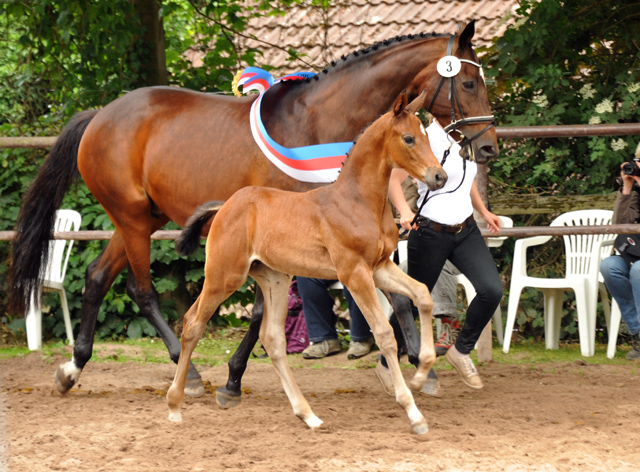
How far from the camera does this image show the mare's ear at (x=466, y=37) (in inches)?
150

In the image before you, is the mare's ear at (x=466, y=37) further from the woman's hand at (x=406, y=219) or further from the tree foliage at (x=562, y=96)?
the tree foliage at (x=562, y=96)

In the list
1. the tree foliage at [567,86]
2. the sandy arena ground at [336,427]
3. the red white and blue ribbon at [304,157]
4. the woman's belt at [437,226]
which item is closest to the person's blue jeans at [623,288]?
the sandy arena ground at [336,427]

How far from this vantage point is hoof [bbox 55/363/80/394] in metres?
4.39

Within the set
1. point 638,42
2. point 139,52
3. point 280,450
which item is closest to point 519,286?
point 638,42

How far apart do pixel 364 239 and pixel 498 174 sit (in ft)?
12.2

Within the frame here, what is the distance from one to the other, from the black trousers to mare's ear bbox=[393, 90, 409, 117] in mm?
833

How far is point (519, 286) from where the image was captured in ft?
19.1

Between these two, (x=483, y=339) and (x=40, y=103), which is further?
(x=40, y=103)

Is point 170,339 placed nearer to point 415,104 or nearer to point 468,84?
point 415,104

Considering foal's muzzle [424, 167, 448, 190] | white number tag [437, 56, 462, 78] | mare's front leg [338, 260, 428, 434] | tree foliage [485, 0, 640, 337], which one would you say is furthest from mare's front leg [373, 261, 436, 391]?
tree foliage [485, 0, 640, 337]

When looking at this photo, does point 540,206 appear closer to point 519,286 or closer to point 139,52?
point 519,286

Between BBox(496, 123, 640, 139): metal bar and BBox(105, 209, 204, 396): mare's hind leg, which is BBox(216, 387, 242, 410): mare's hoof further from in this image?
BBox(496, 123, 640, 139): metal bar

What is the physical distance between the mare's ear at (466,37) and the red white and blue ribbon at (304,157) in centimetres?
76

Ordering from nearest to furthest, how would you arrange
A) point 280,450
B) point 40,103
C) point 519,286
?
point 280,450 → point 519,286 → point 40,103
